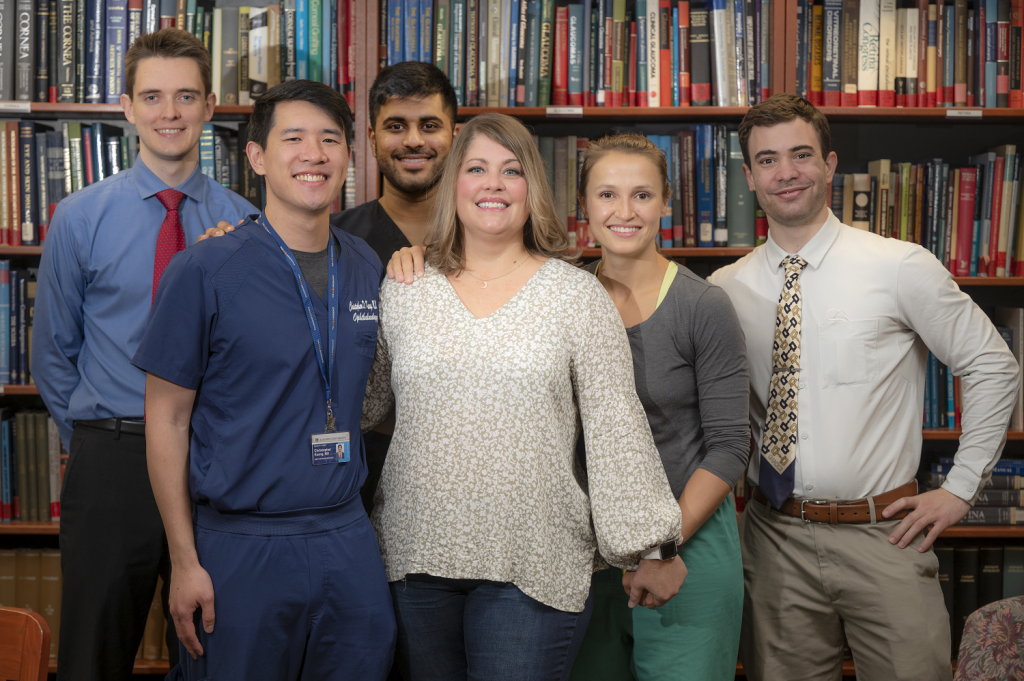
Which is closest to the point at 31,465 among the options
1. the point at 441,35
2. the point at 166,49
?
the point at 166,49

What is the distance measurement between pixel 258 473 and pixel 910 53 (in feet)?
8.53

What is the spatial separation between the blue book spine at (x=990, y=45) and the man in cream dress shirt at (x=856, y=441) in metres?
1.16

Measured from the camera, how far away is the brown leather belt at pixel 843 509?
1.88 m

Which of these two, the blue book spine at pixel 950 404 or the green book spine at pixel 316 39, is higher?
the green book spine at pixel 316 39

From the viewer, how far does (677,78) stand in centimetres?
270

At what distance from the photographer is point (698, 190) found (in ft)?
8.97

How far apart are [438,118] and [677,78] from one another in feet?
3.05

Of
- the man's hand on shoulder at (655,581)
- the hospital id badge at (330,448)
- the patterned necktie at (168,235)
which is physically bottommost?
the man's hand on shoulder at (655,581)

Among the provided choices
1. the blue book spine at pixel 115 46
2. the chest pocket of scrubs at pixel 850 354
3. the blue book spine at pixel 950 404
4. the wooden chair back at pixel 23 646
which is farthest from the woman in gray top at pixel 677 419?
the blue book spine at pixel 115 46

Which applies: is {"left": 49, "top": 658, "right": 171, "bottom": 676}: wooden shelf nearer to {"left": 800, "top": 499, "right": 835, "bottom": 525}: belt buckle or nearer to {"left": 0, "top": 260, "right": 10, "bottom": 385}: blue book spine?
{"left": 0, "top": 260, "right": 10, "bottom": 385}: blue book spine

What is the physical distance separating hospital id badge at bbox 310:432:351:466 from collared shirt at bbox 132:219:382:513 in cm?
1

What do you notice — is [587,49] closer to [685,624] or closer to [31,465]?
[685,624]

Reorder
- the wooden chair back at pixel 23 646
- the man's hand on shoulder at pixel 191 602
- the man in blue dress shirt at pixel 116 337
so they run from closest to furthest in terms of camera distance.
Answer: the wooden chair back at pixel 23 646 → the man's hand on shoulder at pixel 191 602 → the man in blue dress shirt at pixel 116 337

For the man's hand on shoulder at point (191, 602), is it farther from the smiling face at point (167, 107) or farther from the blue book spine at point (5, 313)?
the blue book spine at point (5, 313)
